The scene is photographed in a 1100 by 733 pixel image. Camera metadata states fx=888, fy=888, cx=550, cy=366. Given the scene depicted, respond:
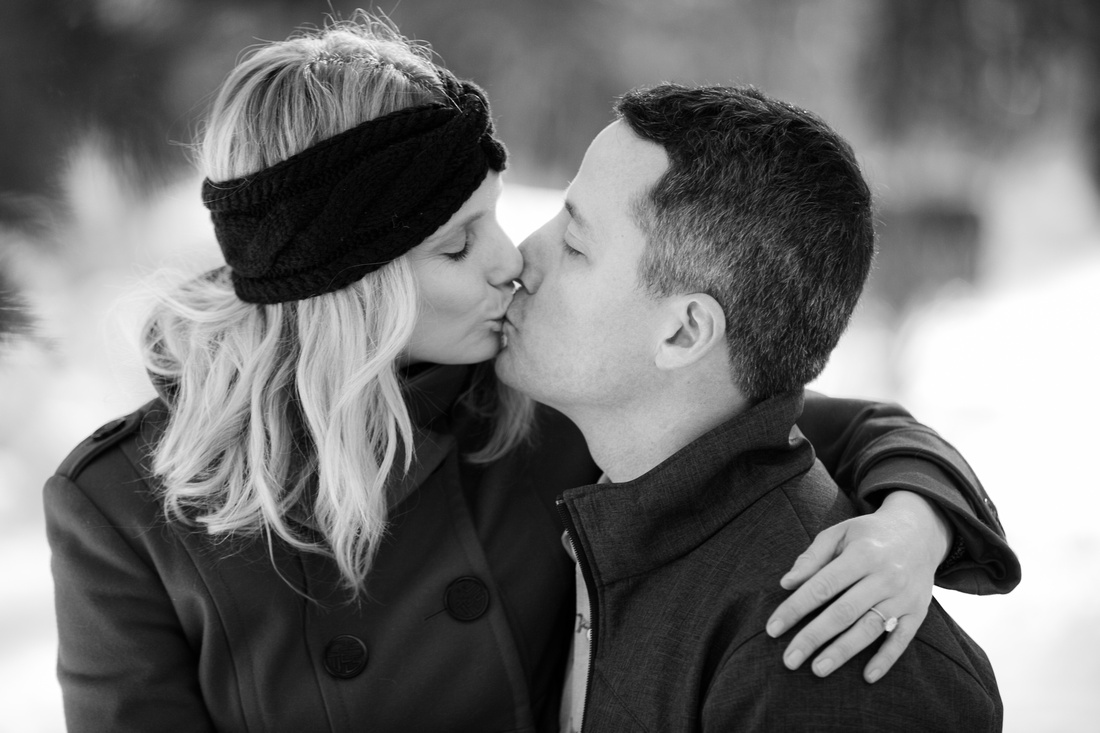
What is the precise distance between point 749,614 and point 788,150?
2.58ft

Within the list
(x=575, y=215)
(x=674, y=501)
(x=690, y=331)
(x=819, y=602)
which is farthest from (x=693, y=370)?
(x=819, y=602)

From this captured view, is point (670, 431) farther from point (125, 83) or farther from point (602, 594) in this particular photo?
point (125, 83)

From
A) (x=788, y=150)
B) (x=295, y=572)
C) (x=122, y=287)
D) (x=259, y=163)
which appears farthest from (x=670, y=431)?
(x=122, y=287)

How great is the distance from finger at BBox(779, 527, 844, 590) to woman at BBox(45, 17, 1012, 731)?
0.26 meters

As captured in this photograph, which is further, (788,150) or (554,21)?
(554,21)

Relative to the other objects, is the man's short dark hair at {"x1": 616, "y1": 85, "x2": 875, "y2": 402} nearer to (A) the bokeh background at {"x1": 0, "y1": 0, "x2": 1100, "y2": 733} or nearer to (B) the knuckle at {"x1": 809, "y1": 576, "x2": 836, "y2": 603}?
(B) the knuckle at {"x1": 809, "y1": 576, "x2": 836, "y2": 603}

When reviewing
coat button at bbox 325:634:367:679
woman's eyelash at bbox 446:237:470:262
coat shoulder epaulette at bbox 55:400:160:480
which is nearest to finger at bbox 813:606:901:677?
coat button at bbox 325:634:367:679

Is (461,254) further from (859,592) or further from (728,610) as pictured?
(859,592)

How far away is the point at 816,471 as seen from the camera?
5.34 feet

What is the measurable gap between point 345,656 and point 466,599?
243 millimetres

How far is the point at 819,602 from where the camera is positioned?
1.30 metres

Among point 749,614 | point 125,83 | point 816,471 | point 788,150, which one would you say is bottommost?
point 749,614

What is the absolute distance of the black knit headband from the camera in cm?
154

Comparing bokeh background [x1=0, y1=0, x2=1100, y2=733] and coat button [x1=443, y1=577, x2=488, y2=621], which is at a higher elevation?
bokeh background [x1=0, y1=0, x2=1100, y2=733]
